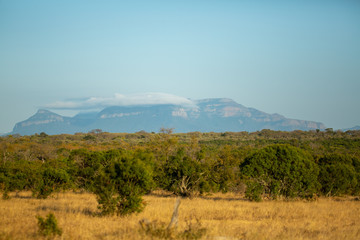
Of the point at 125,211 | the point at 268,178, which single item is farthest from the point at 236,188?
the point at 125,211

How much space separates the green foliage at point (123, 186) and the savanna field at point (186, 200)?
0.04 metres

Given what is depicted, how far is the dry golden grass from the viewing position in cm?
1059

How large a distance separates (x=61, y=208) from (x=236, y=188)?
16156mm

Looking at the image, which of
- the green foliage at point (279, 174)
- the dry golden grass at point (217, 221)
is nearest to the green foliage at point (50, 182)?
the dry golden grass at point (217, 221)

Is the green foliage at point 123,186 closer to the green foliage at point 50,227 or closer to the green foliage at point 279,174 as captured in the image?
the green foliage at point 50,227

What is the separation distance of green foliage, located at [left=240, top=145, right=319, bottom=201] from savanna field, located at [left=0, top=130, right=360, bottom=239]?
6 centimetres

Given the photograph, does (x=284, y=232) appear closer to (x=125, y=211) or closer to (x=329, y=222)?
(x=329, y=222)

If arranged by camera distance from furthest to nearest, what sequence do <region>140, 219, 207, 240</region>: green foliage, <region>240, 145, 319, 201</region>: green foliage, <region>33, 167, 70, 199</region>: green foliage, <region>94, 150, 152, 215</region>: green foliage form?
<region>240, 145, 319, 201</region>: green foliage < <region>33, 167, 70, 199</region>: green foliage < <region>94, 150, 152, 215</region>: green foliage < <region>140, 219, 207, 240</region>: green foliage

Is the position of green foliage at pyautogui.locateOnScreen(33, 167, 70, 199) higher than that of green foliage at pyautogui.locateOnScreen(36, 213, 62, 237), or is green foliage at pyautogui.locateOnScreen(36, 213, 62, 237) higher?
green foliage at pyautogui.locateOnScreen(36, 213, 62, 237)

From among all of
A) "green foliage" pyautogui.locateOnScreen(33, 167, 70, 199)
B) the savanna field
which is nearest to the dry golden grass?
the savanna field

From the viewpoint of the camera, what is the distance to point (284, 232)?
11.6 metres

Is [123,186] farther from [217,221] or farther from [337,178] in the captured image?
[337,178]

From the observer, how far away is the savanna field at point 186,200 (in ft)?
36.0

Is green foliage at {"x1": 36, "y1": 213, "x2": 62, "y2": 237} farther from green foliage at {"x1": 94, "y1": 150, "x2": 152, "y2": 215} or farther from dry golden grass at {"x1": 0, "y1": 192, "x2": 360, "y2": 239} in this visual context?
green foliage at {"x1": 94, "y1": 150, "x2": 152, "y2": 215}
